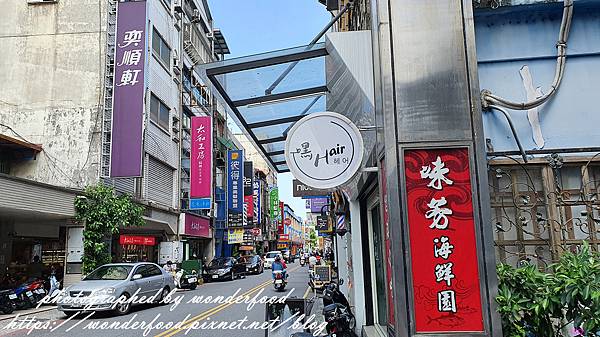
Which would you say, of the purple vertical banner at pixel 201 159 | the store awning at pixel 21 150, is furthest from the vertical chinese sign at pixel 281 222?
the store awning at pixel 21 150

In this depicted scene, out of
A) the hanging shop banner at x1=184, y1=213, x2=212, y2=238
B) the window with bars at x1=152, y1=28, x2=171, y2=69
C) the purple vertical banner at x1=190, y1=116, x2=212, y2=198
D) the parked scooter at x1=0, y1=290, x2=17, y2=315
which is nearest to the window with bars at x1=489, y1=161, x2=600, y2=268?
the parked scooter at x1=0, y1=290, x2=17, y2=315

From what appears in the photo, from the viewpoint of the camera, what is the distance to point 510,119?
4.78m

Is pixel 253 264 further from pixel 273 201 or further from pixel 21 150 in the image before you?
pixel 273 201

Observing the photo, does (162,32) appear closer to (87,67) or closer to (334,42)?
(87,67)

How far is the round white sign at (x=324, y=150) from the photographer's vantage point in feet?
15.3

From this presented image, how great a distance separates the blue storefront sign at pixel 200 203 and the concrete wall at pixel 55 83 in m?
9.25

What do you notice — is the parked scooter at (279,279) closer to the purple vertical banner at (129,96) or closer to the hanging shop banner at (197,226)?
the purple vertical banner at (129,96)

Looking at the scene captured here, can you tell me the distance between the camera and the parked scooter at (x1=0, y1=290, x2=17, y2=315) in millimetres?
13234

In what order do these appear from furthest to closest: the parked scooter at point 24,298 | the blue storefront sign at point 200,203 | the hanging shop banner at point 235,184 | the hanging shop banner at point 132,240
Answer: the hanging shop banner at point 235,184
the blue storefront sign at point 200,203
the hanging shop banner at point 132,240
the parked scooter at point 24,298

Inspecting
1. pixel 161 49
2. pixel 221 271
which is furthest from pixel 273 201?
pixel 161 49

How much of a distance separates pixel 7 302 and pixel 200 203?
1529 centimetres

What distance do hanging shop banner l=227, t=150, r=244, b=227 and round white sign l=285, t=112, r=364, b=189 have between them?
34.5m

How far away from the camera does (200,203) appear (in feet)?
93.0

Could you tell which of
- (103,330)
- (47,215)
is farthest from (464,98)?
(47,215)
